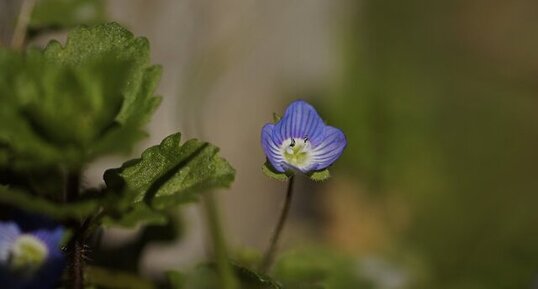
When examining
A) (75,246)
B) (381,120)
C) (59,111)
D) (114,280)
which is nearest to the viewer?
(59,111)

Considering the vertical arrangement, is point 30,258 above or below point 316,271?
below

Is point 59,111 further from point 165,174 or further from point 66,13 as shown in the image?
point 66,13

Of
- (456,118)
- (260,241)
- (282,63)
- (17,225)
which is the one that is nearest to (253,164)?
(260,241)

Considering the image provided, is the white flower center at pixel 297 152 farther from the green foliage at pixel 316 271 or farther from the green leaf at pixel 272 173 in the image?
the green foliage at pixel 316 271

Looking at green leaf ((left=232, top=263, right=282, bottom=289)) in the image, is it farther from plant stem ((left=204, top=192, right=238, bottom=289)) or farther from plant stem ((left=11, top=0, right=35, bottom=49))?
plant stem ((left=11, top=0, right=35, bottom=49))

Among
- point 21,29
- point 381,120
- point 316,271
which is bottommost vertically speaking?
point 316,271

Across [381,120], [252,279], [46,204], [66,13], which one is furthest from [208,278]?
[381,120]

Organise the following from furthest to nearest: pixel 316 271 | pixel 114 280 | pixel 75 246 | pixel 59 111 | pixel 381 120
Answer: pixel 381 120 → pixel 316 271 → pixel 114 280 → pixel 75 246 → pixel 59 111
